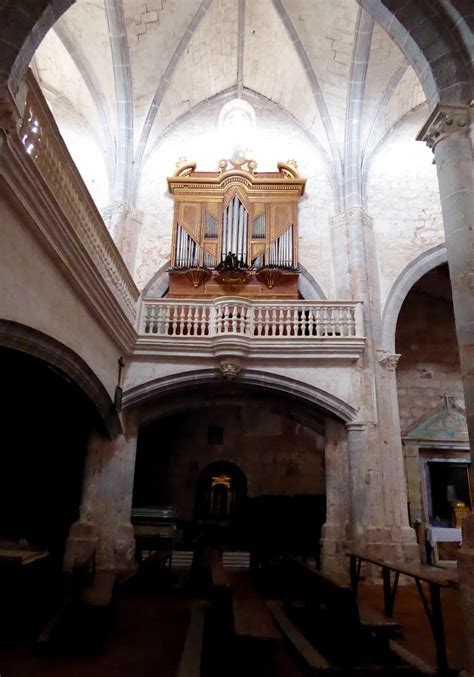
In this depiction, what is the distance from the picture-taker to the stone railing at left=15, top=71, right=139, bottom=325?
17.4 feet

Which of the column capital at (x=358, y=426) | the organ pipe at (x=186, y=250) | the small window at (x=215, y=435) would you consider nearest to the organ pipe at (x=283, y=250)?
the organ pipe at (x=186, y=250)

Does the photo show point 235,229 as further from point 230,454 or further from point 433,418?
point 433,418

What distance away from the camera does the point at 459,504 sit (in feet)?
39.0

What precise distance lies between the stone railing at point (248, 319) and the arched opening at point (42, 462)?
7.18 ft

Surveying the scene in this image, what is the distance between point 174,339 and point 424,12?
247 inches

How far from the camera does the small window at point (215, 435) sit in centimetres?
1373

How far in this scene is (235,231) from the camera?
11859 millimetres

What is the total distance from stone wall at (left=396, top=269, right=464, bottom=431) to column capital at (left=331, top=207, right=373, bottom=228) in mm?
3303

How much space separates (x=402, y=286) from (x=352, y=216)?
79.3 inches

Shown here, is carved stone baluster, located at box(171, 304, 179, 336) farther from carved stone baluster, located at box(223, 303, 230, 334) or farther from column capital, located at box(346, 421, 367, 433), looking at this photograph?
column capital, located at box(346, 421, 367, 433)

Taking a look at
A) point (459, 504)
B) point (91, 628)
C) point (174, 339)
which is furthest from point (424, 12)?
point (459, 504)

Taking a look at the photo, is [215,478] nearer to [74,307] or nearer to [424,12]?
[74,307]

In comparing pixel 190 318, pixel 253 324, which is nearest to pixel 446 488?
pixel 253 324

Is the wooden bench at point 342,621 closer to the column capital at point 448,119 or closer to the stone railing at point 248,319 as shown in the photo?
the column capital at point 448,119
